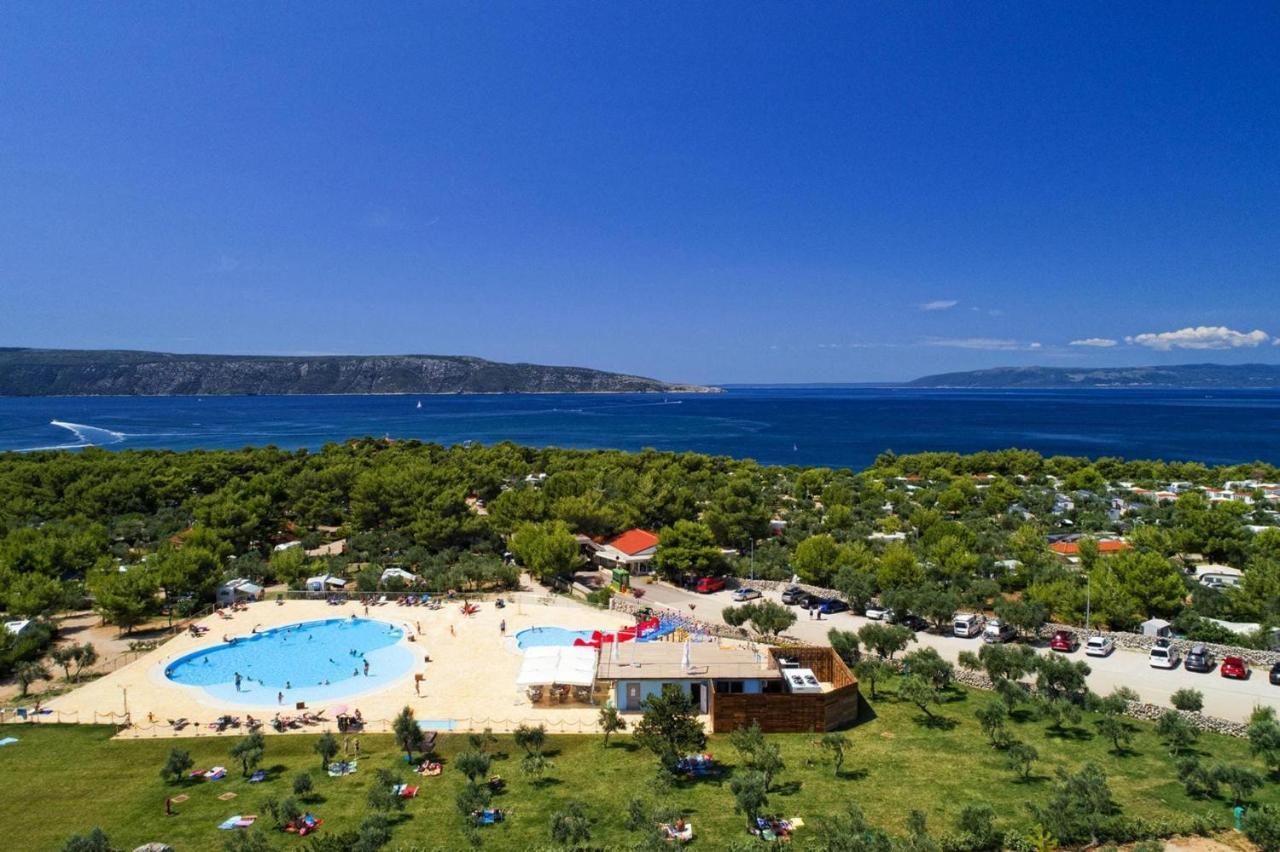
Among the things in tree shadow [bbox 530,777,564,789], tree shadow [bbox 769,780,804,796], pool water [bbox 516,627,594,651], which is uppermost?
tree shadow [bbox 769,780,804,796]

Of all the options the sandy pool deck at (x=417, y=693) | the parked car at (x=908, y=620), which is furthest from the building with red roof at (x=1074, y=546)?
the sandy pool deck at (x=417, y=693)

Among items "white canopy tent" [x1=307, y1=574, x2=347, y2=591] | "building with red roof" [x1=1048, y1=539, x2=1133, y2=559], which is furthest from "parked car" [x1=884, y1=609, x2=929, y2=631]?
"white canopy tent" [x1=307, y1=574, x2=347, y2=591]

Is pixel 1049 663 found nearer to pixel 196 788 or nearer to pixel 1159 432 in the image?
pixel 196 788

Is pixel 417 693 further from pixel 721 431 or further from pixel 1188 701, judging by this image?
pixel 721 431

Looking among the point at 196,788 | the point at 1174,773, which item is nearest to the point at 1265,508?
the point at 1174,773

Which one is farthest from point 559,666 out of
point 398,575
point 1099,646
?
point 1099,646

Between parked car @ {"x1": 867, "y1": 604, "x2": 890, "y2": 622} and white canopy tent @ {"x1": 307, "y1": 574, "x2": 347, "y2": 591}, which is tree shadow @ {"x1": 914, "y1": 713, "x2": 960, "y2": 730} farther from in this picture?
white canopy tent @ {"x1": 307, "y1": 574, "x2": 347, "y2": 591}
